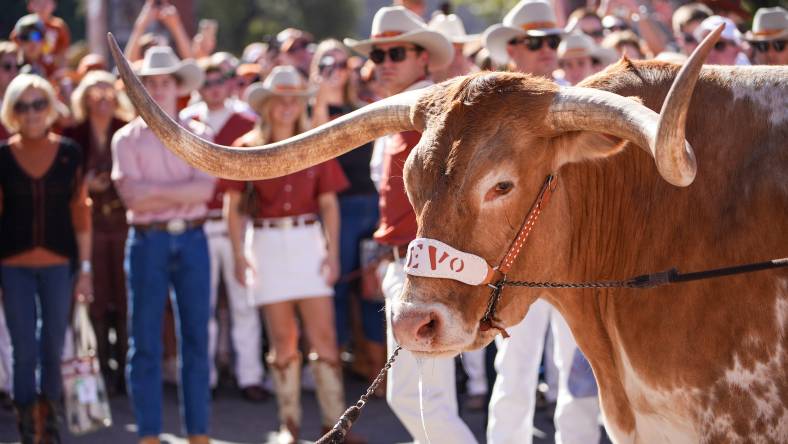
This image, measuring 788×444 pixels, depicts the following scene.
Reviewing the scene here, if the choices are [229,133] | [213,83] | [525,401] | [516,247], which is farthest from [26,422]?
[516,247]

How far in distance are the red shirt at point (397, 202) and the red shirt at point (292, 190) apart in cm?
161

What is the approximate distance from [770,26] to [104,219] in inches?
201

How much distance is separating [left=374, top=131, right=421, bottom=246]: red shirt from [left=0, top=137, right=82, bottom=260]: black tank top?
2393 millimetres

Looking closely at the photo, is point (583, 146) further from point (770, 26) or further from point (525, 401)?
point (770, 26)

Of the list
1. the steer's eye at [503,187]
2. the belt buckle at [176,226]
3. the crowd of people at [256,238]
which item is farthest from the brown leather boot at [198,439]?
the steer's eye at [503,187]

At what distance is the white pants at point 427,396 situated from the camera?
5230 millimetres

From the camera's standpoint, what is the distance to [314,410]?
8.18 metres

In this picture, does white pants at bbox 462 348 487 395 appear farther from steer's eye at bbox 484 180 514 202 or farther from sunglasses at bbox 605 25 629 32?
steer's eye at bbox 484 180 514 202

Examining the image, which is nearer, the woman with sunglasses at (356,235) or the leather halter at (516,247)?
the leather halter at (516,247)

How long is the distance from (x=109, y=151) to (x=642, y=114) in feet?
20.1

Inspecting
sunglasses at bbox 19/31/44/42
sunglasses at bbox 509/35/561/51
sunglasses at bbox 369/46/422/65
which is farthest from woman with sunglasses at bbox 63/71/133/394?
sunglasses at bbox 509/35/561/51

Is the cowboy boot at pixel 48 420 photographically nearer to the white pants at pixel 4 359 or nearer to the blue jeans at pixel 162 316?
the blue jeans at pixel 162 316

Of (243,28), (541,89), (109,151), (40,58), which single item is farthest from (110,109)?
(243,28)

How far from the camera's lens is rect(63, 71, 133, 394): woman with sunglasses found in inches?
345
